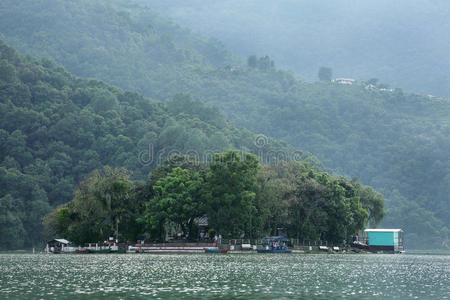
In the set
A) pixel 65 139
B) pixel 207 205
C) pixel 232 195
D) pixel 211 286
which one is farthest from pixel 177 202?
pixel 65 139

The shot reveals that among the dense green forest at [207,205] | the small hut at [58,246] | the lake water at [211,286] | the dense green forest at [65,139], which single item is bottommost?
the lake water at [211,286]

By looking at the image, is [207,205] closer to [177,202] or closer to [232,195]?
[232,195]

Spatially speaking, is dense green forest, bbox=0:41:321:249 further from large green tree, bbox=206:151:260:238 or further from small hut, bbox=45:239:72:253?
large green tree, bbox=206:151:260:238

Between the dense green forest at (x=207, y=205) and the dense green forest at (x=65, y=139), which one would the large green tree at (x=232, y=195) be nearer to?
the dense green forest at (x=207, y=205)

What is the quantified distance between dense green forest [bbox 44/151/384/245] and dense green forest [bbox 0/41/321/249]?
30.5 meters

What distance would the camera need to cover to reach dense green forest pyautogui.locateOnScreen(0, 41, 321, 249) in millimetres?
127562

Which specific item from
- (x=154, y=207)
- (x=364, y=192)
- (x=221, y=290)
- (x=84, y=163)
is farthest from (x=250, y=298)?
(x=84, y=163)

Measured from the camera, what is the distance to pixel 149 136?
167m

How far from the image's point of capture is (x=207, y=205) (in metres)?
85.9

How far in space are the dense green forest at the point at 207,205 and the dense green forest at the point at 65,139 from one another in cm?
3048

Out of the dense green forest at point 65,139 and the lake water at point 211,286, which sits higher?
the dense green forest at point 65,139

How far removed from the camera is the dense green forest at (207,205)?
85938 mm

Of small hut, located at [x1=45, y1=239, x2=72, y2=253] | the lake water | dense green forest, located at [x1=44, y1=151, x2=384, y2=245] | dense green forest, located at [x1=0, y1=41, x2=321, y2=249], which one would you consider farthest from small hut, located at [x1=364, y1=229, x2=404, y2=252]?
the lake water

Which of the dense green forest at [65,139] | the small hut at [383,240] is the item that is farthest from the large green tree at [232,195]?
the dense green forest at [65,139]
